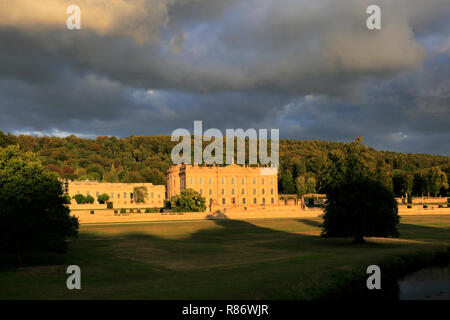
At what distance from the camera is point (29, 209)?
24938mm

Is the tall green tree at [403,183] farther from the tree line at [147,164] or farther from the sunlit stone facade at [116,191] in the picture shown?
the sunlit stone facade at [116,191]

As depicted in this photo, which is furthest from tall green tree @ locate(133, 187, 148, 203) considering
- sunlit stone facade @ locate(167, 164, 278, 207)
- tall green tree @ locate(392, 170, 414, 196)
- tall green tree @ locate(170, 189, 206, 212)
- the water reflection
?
the water reflection

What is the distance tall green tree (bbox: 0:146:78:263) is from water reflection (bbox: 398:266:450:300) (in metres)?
18.6

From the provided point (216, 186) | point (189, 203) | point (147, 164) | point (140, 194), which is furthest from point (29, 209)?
point (147, 164)

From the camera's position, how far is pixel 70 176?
432ft

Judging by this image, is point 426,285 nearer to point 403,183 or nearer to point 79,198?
point 79,198

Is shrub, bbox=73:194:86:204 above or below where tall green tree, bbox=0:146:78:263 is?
below

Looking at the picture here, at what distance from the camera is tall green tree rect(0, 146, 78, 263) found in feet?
78.3

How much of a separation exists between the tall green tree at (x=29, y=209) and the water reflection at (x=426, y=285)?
18.6 meters

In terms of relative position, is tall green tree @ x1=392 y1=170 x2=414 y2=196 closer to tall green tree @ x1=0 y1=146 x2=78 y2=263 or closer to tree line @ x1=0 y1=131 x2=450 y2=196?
tree line @ x1=0 y1=131 x2=450 y2=196

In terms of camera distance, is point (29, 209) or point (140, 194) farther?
point (140, 194)

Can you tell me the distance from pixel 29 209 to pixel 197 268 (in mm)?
10154

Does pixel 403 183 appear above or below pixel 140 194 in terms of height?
above
